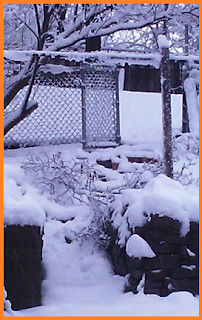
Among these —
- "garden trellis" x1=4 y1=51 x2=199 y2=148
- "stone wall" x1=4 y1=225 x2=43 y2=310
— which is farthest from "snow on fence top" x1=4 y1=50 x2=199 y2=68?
"stone wall" x1=4 y1=225 x2=43 y2=310

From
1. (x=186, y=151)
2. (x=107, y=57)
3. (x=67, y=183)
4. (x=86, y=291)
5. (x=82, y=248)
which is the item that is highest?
(x=107, y=57)

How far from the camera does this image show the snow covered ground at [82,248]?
10.5 ft

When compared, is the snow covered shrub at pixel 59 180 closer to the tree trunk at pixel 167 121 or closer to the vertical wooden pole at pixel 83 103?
the tree trunk at pixel 167 121

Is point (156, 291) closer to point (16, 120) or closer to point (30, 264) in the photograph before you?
point (30, 264)

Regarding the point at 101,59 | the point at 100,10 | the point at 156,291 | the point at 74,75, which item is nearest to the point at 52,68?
the point at 74,75

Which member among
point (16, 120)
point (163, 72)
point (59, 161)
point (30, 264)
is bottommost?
point (30, 264)

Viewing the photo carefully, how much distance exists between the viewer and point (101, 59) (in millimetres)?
6023

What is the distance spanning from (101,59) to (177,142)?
140 centimetres

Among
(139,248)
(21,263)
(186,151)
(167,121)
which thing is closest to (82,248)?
(139,248)

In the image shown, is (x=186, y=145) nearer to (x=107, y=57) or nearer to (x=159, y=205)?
(x=107, y=57)

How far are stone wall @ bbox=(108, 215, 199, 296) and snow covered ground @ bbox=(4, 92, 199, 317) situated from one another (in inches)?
4.1

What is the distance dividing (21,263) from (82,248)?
3.75 feet

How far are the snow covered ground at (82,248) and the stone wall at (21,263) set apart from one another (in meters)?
0.08

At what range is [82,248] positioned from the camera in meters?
4.34
